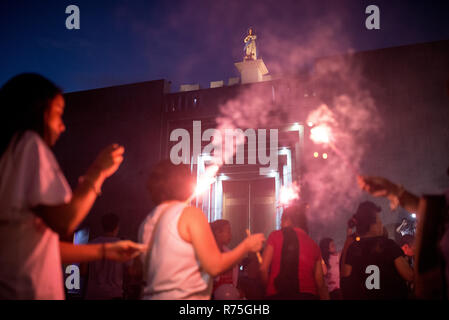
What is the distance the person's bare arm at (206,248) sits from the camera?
6.75 feet

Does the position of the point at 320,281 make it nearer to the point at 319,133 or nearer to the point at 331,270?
the point at 331,270

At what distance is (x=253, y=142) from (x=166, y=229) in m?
7.77

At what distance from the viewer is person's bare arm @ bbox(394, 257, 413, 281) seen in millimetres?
3736

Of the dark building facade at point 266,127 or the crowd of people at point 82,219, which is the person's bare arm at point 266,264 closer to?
the crowd of people at point 82,219

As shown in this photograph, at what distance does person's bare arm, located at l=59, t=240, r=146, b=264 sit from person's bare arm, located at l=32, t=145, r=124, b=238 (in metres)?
0.45

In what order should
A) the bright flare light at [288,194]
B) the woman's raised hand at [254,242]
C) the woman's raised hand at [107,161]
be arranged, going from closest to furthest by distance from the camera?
1. the woman's raised hand at [107,161]
2. the woman's raised hand at [254,242]
3. the bright flare light at [288,194]

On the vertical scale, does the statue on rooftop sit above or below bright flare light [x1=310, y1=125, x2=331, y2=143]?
above

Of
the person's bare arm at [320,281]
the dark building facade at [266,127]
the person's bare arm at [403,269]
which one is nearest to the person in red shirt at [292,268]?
the person's bare arm at [320,281]

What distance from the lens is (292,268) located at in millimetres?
3773

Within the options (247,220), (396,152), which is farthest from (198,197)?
(396,152)

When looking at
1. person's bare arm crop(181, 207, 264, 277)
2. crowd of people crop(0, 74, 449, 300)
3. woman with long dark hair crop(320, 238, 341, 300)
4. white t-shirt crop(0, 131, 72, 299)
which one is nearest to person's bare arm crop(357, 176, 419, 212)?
crowd of people crop(0, 74, 449, 300)

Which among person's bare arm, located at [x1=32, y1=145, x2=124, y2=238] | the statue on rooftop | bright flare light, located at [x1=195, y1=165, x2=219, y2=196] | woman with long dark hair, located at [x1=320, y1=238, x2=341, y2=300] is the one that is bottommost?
woman with long dark hair, located at [x1=320, y1=238, x2=341, y2=300]

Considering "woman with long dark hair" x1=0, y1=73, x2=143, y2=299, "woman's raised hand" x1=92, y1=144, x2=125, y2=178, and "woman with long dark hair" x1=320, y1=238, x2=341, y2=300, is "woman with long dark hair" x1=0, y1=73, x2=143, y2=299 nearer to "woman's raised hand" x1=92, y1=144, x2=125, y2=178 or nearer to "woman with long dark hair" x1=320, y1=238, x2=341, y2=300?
"woman's raised hand" x1=92, y1=144, x2=125, y2=178

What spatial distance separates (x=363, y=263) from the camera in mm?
4035
